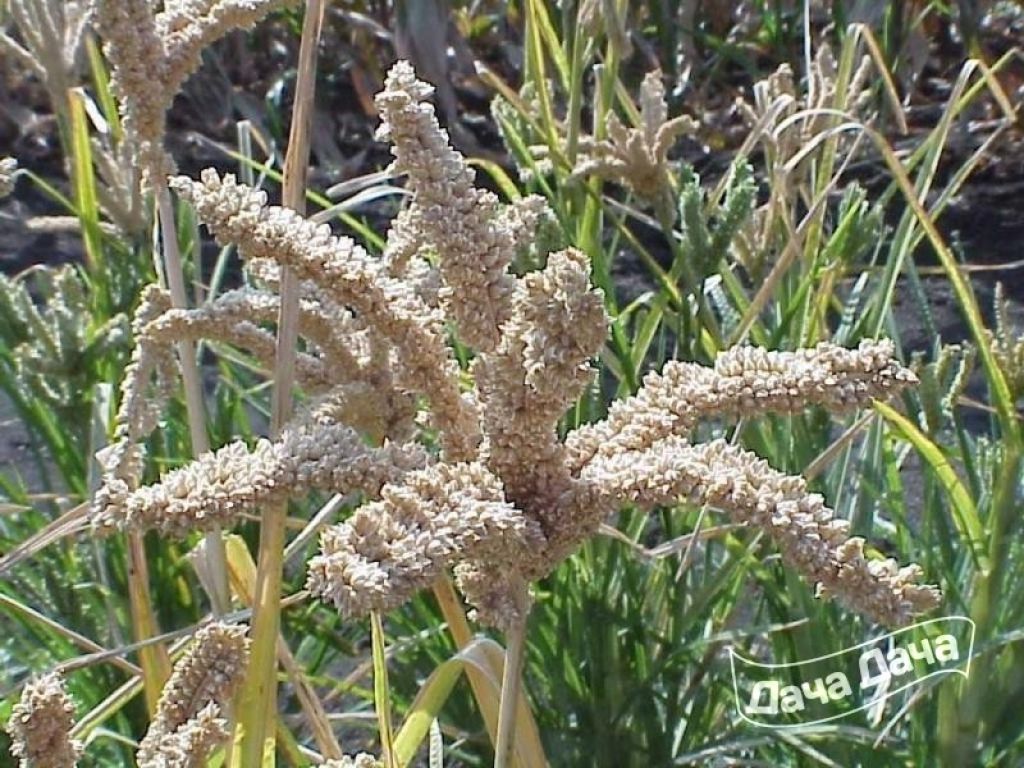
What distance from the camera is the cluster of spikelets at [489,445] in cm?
42

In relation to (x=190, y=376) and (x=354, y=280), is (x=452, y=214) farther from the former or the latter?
(x=190, y=376)

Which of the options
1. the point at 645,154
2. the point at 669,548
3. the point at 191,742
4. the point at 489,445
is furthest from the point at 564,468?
the point at 645,154

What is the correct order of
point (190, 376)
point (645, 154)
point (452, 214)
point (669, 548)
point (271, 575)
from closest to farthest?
point (452, 214) < point (271, 575) < point (190, 376) < point (669, 548) < point (645, 154)

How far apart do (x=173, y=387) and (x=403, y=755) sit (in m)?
0.25

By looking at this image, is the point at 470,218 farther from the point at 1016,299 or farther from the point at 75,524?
the point at 1016,299

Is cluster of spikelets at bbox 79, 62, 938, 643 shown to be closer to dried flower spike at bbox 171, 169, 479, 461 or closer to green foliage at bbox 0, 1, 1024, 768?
dried flower spike at bbox 171, 169, 479, 461

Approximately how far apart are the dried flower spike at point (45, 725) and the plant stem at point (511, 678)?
15cm

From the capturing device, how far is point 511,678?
21.3 inches

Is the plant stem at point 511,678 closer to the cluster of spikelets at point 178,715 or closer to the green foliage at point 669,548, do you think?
the cluster of spikelets at point 178,715

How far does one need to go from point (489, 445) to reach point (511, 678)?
0.10 metres

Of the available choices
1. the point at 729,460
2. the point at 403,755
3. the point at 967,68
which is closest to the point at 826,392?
the point at 729,460

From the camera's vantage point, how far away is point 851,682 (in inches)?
38.8

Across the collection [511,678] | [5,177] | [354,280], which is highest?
[5,177]

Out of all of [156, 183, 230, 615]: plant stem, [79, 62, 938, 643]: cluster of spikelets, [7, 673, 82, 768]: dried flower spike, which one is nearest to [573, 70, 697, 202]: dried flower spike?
[156, 183, 230, 615]: plant stem
